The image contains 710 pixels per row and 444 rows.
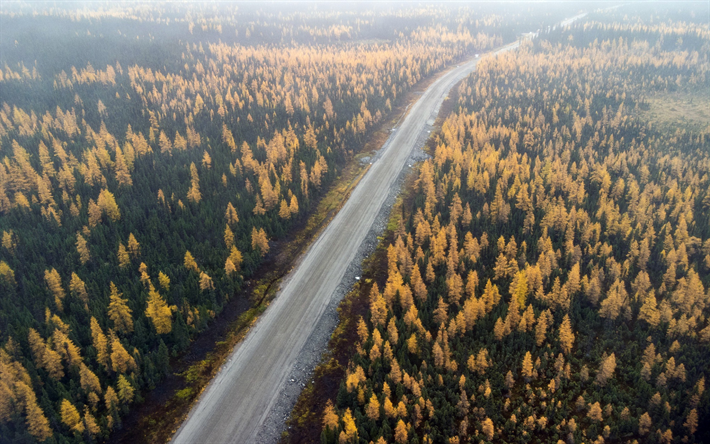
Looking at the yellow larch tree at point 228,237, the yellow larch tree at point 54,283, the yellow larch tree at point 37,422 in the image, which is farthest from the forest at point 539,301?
the yellow larch tree at point 54,283

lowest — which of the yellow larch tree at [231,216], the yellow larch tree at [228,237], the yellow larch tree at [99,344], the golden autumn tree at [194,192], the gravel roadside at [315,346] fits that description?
the gravel roadside at [315,346]

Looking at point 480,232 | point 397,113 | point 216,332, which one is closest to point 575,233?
point 480,232

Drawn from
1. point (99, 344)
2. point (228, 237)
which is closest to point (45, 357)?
point (99, 344)

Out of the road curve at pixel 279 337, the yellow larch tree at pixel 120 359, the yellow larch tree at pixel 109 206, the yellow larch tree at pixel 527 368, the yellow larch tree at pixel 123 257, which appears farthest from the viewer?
the yellow larch tree at pixel 109 206

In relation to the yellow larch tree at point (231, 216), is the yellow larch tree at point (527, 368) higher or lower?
lower

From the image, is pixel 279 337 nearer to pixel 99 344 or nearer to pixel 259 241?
pixel 259 241

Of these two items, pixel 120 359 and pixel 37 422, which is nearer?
pixel 37 422

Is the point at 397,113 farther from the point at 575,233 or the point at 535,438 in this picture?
the point at 535,438

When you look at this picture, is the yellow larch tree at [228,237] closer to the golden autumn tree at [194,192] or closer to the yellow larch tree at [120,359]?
the golden autumn tree at [194,192]
